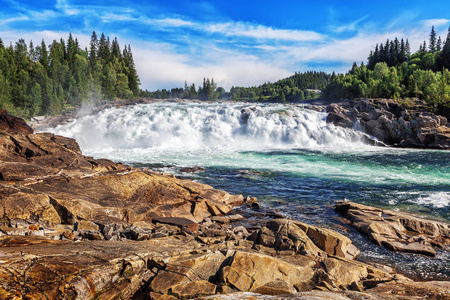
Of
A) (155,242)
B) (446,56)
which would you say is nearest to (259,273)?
(155,242)

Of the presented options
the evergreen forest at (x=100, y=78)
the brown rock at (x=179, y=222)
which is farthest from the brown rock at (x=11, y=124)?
the evergreen forest at (x=100, y=78)

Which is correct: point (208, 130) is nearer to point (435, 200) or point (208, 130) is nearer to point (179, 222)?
point (435, 200)

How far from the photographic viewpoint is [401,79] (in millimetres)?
72438

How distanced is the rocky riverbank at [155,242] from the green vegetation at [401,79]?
47.6 m

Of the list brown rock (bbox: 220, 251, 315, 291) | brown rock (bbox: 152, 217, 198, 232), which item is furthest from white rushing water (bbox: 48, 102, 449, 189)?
brown rock (bbox: 220, 251, 315, 291)

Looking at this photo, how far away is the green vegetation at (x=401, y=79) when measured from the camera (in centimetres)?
5969

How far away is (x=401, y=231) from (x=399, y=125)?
111 feet

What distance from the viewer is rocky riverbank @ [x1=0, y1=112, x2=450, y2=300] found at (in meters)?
4.08

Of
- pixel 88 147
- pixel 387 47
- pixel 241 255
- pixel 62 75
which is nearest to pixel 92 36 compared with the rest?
pixel 62 75

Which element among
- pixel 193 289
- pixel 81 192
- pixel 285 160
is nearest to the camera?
pixel 193 289

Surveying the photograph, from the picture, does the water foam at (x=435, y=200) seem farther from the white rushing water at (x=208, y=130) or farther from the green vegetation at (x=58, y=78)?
the green vegetation at (x=58, y=78)

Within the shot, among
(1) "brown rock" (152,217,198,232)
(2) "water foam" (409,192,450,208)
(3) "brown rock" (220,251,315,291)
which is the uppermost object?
(3) "brown rock" (220,251,315,291)

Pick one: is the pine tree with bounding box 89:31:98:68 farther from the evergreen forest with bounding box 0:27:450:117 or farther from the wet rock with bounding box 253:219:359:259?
the wet rock with bounding box 253:219:359:259

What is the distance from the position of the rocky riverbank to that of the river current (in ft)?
4.99
